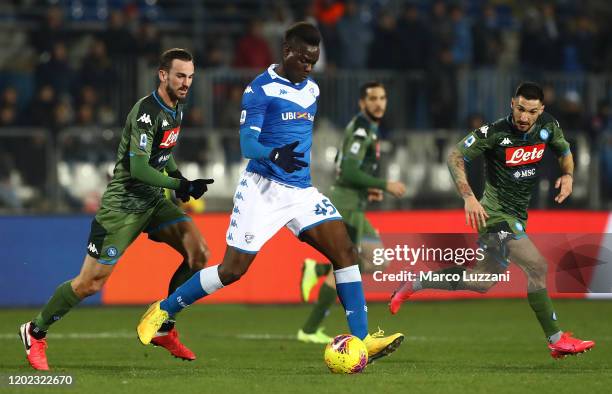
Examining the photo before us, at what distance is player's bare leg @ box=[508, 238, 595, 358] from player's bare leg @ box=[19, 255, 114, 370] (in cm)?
342

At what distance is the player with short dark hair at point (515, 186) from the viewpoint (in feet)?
33.1

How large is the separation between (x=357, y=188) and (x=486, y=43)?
31.5 feet

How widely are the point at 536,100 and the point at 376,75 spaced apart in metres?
10.1

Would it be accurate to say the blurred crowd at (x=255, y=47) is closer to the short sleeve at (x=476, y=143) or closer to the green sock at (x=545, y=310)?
the short sleeve at (x=476, y=143)

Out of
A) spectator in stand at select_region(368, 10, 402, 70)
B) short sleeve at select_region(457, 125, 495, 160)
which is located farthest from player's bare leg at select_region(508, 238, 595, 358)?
spectator in stand at select_region(368, 10, 402, 70)

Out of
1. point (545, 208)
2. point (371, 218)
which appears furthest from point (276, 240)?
point (545, 208)

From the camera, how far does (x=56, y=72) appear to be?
1861cm

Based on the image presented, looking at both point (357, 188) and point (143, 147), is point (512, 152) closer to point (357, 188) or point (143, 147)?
point (357, 188)

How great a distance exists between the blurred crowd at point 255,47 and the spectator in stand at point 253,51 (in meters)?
0.02

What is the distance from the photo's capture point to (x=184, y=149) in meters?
18.1

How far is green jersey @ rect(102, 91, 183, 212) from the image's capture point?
9.53 metres

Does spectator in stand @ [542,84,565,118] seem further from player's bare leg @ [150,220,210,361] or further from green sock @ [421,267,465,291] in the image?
player's bare leg @ [150,220,210,361]

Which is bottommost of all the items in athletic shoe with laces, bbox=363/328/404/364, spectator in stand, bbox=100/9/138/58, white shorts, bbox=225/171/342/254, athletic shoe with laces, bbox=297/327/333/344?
athletic shoe with laces, bbox=297/327/333/344

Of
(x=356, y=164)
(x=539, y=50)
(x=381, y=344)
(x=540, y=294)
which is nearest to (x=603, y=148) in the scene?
(x=539, y=50)
